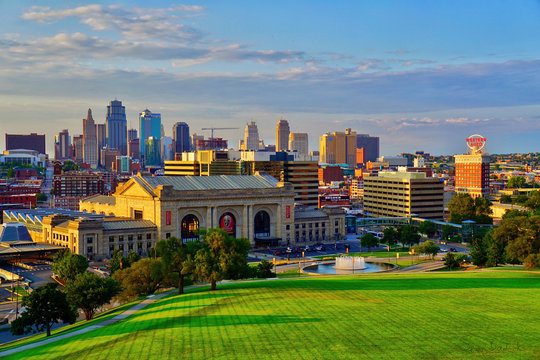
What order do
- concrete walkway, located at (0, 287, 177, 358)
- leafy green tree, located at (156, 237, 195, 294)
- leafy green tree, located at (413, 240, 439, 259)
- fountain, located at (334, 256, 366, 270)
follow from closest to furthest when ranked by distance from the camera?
concrete walkway, located at (0, 287, 177, 358), leafy green tree, located at (156, 237, 195, 294), fountain, located at (334, 256, 366, 270), leafy green tree, located at (413, 240, 439, 259)

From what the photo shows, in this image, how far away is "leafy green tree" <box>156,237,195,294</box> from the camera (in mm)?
89875

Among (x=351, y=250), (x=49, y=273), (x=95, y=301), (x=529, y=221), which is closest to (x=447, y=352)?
(x=95, y=301)

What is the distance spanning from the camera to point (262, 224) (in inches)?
7062

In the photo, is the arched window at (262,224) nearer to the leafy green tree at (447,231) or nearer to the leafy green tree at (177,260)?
the leafy green tree at (447,231)

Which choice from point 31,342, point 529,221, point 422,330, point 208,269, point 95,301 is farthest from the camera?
point 529,221

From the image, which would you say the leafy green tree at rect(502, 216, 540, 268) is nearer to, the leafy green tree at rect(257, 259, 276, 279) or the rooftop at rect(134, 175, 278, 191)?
the leafy green tree at rect(257, 259, 276, 279)

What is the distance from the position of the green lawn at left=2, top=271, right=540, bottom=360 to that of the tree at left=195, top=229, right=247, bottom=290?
9.32ft

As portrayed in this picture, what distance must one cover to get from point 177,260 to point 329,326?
113 ft

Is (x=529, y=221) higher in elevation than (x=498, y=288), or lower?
higher

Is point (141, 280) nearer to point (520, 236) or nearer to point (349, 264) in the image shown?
point (349, 264)

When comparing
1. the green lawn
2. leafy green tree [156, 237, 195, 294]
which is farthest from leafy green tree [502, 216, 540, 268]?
leafy green tree [156, 237, 195, 294]

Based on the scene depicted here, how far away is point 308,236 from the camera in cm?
18638

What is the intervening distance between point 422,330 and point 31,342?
4336cm

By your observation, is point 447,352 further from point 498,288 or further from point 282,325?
point 498,288
